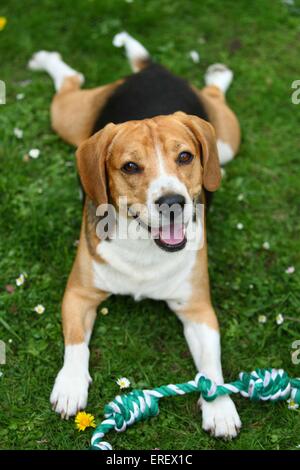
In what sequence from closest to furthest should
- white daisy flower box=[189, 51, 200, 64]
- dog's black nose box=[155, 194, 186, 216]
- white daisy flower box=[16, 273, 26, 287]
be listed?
1. dog's black nose box=[155, 194, 186, 216]
2. white daisy flower box=[16, 273, 26, 287]
3. white daisy flower box=[189, 51, 200, 64]

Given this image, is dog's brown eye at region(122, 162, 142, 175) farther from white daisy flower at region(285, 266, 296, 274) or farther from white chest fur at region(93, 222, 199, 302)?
white daisy flower at region(285, 266, 296, 274)

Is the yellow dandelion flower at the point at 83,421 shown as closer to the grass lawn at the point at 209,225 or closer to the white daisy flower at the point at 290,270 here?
the grass lawn at the point at 209,225

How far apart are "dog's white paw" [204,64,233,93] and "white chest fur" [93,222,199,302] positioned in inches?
94.1

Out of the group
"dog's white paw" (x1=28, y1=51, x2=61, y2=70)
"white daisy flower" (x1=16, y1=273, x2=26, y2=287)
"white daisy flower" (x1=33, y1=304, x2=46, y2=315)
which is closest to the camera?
"white daisy flower" (x1=33, y1=304, x2=46, y2=315)

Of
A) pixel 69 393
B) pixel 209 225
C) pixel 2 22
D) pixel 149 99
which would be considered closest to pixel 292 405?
pixel 69 393

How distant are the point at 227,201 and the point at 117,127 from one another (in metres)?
1.65

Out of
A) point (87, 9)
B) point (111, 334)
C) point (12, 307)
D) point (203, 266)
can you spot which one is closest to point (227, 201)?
point (203, 266)

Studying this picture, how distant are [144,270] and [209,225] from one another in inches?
46.2

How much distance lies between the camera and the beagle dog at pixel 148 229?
141 inches

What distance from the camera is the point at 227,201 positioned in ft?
17.0

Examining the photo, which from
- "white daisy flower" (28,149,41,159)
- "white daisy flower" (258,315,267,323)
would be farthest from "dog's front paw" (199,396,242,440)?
"white daisy flower" (28,149,41,159)

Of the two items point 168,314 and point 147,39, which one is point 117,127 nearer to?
point 168,314

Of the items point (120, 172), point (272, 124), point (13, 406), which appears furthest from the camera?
point (272, 124)

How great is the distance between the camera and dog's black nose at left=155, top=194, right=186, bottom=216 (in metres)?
3.40
